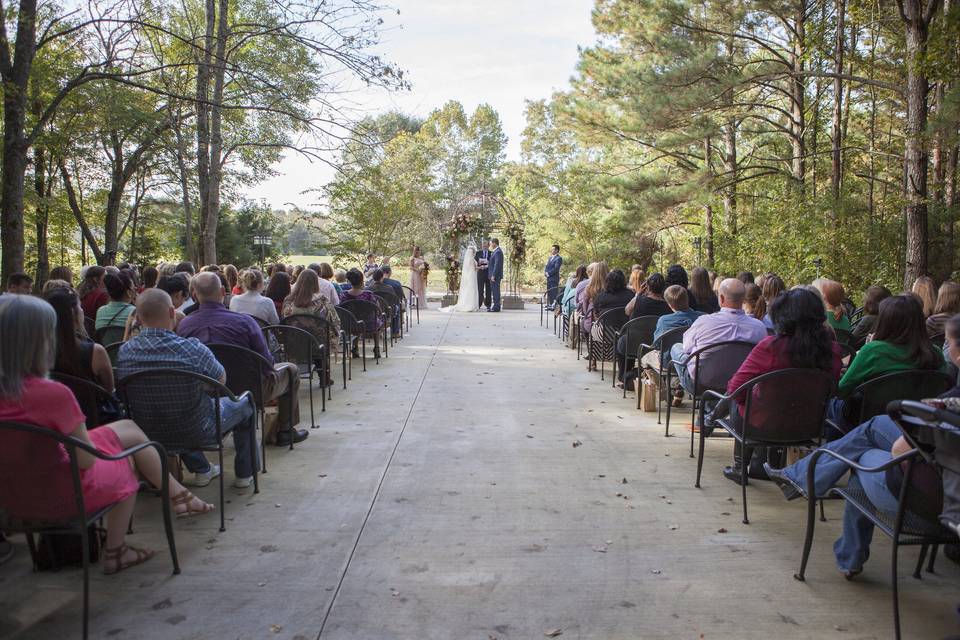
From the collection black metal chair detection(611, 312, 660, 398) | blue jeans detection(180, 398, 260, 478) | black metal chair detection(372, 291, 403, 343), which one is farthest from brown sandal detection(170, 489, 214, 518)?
black metal chair detection(372, 291, 403, 343)

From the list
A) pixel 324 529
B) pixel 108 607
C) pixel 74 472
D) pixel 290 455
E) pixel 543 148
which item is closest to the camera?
pixel 74 472

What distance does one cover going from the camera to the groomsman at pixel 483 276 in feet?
56.6

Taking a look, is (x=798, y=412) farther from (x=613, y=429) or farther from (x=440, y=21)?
(x=440, y=21)

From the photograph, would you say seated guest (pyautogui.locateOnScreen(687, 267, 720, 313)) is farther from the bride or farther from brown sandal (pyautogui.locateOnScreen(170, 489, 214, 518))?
the bride

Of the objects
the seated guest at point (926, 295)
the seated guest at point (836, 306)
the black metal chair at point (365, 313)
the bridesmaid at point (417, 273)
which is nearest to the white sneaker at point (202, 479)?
the black metal chair at point (365, 313)

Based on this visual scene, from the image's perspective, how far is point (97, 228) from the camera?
21.5 meters

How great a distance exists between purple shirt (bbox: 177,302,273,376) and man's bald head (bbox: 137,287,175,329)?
0.83 metres

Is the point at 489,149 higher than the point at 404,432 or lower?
higher

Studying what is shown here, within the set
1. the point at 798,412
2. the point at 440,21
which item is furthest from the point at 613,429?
the point at 440,21

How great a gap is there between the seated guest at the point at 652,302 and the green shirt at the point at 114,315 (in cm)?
454

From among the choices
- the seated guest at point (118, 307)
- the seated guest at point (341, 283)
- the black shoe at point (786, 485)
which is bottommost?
the black shoe at point (786, 485)

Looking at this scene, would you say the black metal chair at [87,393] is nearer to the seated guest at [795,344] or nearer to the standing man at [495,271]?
the seated guest at [795,344]

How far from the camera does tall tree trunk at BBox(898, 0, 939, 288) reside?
899 centimetres

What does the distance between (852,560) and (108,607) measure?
307cm
